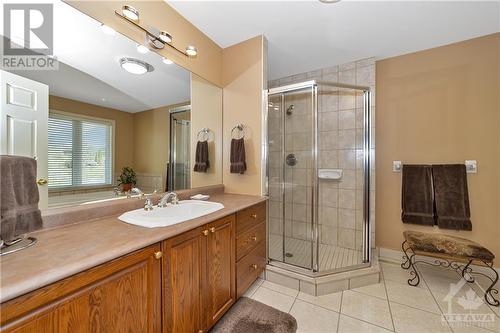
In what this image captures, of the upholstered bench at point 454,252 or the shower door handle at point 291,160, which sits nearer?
the upholstered bench at point 454,252

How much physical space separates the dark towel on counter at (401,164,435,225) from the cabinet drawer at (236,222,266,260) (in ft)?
5.69

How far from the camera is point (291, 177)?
102 inches

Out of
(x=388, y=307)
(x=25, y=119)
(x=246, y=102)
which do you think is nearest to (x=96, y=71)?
(x=25, y=119)

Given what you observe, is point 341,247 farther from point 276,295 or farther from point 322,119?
point 322,119

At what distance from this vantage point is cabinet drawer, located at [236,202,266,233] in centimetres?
161

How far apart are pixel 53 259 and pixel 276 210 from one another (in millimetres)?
2102

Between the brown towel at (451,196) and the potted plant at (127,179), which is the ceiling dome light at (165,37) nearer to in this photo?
the potted plant at (127,179)

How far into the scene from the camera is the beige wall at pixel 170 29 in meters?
1.34

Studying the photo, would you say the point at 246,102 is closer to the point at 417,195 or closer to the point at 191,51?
the point at 191,51

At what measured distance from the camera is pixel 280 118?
8.21ft

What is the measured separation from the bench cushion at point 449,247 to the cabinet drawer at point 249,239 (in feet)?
4.88

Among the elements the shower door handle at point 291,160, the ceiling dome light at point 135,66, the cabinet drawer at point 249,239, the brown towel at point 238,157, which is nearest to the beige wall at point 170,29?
the ceiling dome light at point 135,66

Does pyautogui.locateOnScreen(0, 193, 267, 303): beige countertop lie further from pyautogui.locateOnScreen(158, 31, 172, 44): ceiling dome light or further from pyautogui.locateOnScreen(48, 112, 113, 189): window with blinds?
pyautogui.locateOnScreen(158, 31, 172, 44): ceiling dome light

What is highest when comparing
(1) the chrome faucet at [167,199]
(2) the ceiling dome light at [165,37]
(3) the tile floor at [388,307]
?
(2) the ceiling dome light at [165,37]
